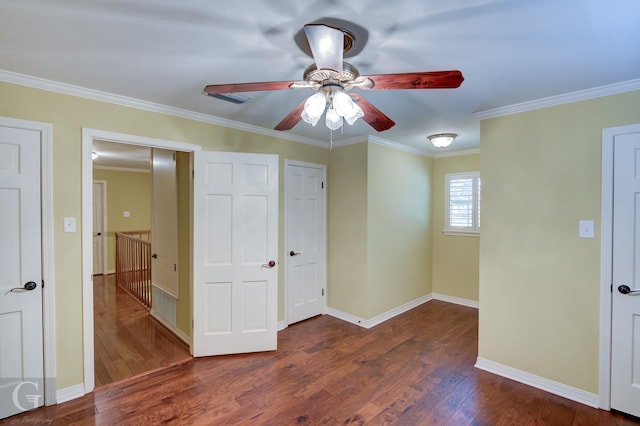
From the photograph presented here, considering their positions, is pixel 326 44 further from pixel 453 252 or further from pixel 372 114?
pixel 453 252

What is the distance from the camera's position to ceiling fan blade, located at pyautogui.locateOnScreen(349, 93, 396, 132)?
171cm

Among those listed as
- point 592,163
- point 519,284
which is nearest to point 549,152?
point 592,163

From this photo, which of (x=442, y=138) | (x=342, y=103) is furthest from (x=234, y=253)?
(x=442, y=138)

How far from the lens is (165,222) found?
3.80m

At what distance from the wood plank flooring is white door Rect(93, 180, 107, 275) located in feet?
7.47

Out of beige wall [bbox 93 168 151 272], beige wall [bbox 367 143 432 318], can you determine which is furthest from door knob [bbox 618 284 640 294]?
beige wall [bbox 93 168 151 272]

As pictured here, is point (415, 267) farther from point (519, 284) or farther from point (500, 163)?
point (500, 163)

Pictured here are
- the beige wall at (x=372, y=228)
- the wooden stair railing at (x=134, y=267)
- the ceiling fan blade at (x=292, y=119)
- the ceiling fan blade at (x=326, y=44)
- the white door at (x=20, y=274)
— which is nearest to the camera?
the ceiling fan blade at (x=326, y=44)

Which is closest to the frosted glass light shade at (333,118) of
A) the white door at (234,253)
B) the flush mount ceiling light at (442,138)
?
the white door at (234,253)

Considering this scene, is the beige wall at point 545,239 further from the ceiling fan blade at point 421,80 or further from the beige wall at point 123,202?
the beige wall at point 123,202

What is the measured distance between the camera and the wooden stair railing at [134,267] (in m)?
4.79

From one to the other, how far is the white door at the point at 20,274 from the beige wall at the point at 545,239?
366 cm

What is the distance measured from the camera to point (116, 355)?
302 cm

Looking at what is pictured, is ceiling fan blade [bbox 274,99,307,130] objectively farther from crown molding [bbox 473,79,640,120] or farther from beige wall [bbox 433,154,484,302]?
beige wall [bbox 433,154,484,302]
